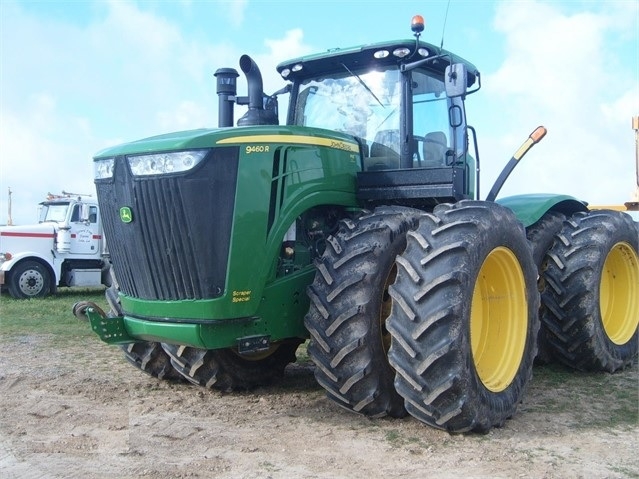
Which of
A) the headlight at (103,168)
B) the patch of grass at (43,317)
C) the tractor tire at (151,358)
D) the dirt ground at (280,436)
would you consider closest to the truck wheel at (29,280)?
the patch of grass at (43,317)

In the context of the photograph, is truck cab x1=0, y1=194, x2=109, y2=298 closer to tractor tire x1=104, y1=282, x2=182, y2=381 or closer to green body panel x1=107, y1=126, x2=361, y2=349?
tractor tire x1=104, y1=282, x2=182, y2=381

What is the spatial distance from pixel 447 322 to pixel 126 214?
7.47 feet

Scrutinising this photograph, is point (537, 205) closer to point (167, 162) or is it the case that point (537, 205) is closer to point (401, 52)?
point (401, 52)

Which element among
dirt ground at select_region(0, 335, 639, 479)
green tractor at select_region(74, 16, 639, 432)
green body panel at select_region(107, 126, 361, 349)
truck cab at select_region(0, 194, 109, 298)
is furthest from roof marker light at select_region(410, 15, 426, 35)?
truck cab at select_region(0, 194, 109, 298)

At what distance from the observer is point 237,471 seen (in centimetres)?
394

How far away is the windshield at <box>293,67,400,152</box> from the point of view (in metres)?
5.84

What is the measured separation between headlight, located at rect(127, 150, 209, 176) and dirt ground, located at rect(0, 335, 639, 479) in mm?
1749

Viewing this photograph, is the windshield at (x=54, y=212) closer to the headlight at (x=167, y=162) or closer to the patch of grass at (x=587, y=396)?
the headlight at (x=167, y=162)

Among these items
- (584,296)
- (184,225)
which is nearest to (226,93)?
(184,225)

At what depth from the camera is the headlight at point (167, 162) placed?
454 cm

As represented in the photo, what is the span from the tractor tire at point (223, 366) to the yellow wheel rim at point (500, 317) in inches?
61.4

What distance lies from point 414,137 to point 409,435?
8.19 ft

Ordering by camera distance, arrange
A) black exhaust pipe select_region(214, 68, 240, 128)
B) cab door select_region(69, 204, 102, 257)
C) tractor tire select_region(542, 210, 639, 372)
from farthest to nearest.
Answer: cab door select_region(69, 204, 102, 257)
tractor tire select_region(542, 210, 639, 372)
black exhaust pipe select_region(214, 68, 240, 128)

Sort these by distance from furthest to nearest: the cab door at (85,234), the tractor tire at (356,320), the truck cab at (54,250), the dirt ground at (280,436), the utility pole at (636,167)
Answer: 1. the cab door at (85,234)
2. the truck cab at (54,250)
3. the utility pole at (636,167)
4. the tractor tire at (356,320)
5. the dirt ground at (280,436)
